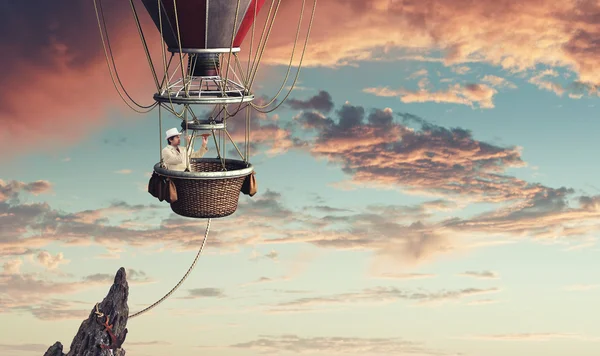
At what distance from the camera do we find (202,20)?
13.9 meters

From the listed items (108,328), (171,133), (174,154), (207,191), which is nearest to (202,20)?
(171,133)

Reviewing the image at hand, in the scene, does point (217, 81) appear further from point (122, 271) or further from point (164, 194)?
point (122, 271)

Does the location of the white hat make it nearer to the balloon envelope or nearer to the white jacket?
the white jacket

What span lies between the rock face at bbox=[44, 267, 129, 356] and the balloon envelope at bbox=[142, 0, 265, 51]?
3897mm

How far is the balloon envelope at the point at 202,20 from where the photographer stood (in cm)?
1380

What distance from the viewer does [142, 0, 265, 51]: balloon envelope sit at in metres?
13.8

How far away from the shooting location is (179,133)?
14820 mm

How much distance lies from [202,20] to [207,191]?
215 cm

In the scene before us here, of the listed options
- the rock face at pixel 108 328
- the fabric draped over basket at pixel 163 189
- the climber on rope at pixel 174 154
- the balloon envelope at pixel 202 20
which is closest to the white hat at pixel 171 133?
the climber on rope at pixel 174 154

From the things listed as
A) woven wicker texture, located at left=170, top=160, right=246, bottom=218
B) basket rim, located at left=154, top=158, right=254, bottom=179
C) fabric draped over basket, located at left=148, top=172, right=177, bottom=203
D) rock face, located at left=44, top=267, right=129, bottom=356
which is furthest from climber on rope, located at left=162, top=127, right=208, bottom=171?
rock face, located at left=44, top=267, right=129, bottom=356

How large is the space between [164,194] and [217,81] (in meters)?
1.60

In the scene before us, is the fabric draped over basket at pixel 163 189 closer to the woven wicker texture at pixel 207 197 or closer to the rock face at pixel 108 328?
the woven wicker texture at pixel 207 197

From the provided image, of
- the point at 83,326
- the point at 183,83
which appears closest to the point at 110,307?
the point at 83,326

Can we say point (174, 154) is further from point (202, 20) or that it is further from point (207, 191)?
point (202, 20)
